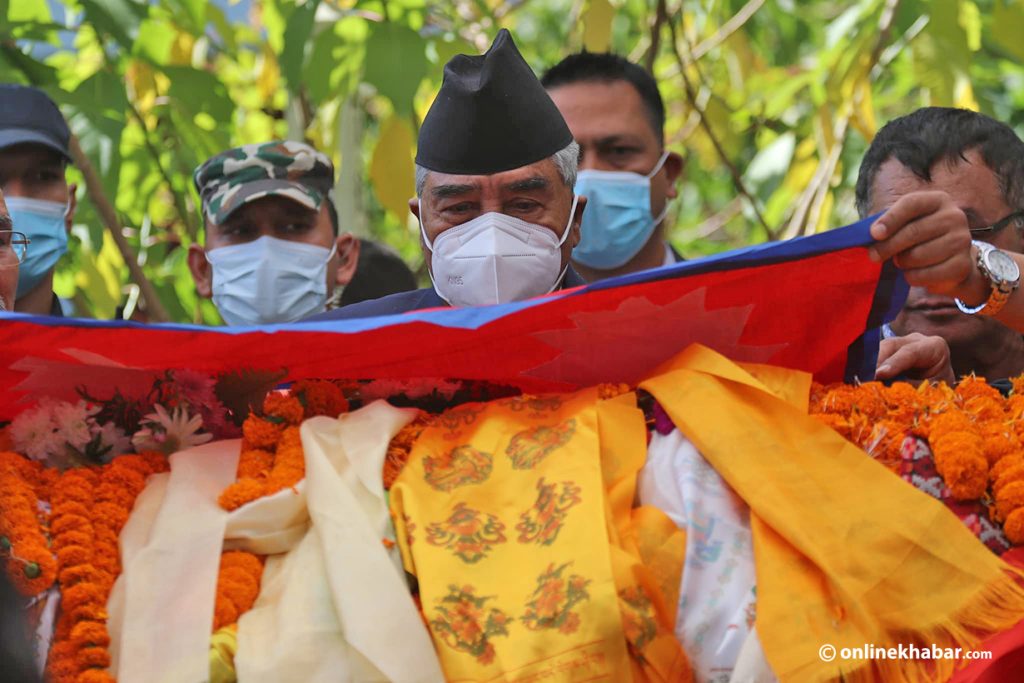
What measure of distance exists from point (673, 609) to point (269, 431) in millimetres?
699

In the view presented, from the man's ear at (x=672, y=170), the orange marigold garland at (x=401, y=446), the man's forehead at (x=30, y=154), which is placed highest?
the man's forehead at (x=30, y=154)

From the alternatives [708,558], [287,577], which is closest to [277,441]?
[287,577]

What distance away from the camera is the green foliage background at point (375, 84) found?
3744mm

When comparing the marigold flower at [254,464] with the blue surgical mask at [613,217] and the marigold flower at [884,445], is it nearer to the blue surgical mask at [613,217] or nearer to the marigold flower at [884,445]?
the marigold flower at [884,445]

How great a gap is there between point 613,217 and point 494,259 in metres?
1.26

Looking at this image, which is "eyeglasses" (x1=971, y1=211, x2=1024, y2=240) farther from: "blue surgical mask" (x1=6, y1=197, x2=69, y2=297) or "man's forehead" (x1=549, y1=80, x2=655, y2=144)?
"blue surgical mask" (x1=6, y1=197, x2=69, y2=297)

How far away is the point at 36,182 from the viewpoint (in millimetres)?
3346

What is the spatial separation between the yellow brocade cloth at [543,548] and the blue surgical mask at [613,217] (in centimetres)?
163

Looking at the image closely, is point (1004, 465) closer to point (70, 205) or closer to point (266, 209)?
point (266, 209)

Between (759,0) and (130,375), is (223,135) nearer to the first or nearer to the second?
(759,0)

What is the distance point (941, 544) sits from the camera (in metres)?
1.84

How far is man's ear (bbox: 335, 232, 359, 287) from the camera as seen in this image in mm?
3607

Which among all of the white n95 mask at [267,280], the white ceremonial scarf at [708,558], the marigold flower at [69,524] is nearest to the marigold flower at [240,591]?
the marigold flower at [69,524]

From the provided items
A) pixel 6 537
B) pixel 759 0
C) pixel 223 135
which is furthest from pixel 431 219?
pixel 759 0
